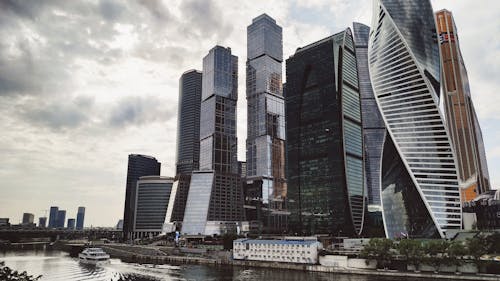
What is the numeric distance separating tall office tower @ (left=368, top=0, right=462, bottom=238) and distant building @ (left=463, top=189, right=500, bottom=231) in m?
23.6

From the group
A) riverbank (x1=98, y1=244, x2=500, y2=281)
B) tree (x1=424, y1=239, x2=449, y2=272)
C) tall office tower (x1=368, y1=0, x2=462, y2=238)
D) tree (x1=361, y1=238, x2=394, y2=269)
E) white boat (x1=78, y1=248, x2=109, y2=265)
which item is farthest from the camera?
white boat (x1=78, y1=248, x2=109, y2=265)

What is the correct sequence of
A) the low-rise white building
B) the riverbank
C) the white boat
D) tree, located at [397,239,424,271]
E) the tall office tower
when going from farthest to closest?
the white boat < the tall office tower < the low-rise white building < tree, located at [397,239,424,271] < the riverbank

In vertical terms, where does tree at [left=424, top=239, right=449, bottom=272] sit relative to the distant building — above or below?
below

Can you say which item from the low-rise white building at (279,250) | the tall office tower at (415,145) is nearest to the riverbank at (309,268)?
the low-rise white building at (279,250)

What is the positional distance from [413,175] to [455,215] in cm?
2549

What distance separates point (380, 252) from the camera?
127 metres

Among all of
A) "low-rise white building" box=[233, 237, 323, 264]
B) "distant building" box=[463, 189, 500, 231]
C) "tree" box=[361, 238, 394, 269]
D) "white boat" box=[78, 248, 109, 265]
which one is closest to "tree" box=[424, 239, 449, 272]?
"tree" box=[361, 238, 394, 269]

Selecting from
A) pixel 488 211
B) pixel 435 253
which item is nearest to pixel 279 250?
pixel 435 253

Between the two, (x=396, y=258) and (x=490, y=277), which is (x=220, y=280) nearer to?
(x=396, y=258)

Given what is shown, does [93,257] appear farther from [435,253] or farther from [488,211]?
[488,211]

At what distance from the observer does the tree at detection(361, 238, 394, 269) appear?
126 metres

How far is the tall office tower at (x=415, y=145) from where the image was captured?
6919 inches

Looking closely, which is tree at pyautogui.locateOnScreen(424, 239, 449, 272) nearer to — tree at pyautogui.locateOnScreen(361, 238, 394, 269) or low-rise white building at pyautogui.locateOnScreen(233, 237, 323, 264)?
tree at pyautogui.locateOnScreen(361, 238, 394, 269)

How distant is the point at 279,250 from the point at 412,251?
52.1 meters
